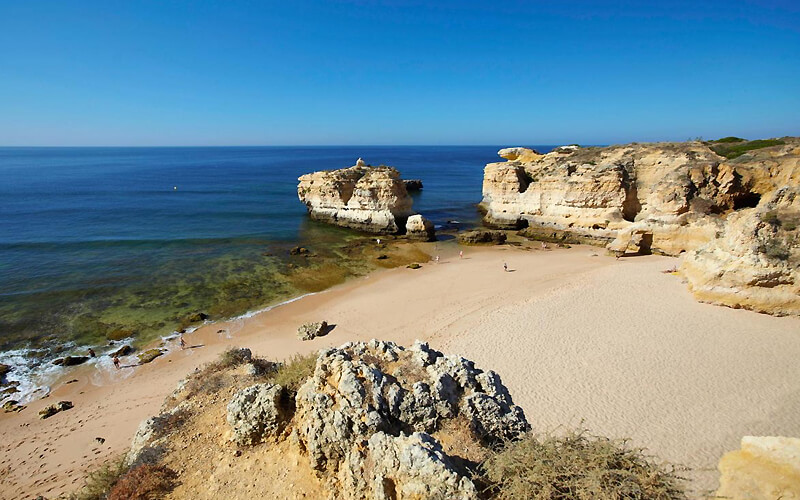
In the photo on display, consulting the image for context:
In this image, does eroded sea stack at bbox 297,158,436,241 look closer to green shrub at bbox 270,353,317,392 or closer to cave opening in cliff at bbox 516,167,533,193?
cave opening in cliff at bbox 516,167,533,193

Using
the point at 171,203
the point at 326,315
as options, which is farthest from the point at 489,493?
the point at 171,203

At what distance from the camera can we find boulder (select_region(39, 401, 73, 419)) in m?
10.5

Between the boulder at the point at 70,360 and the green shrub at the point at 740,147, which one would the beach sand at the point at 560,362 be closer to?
the boulder at the point at 70,360

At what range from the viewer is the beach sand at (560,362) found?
8.55 metres

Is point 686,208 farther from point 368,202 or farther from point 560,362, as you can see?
point 368,202

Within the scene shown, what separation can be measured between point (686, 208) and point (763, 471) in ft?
75.7

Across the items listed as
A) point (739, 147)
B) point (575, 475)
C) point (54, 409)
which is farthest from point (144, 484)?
point (739, 147)

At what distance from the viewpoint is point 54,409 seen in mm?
10734

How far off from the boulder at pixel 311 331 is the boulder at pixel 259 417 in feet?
28.4

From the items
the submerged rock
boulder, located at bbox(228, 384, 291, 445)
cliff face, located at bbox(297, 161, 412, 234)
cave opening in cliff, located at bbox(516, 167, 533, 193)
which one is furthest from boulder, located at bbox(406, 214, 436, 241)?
boulder, located at bbox(228, 384, 291, 445)

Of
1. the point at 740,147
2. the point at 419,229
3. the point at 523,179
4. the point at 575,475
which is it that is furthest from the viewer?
the point at 523,179

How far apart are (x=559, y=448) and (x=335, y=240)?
27.2 meters

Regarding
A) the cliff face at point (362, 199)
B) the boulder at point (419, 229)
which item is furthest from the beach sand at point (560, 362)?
the cliff face at point (362, 199)

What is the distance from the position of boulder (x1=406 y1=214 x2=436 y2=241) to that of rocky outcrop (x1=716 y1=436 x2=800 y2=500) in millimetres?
25151
